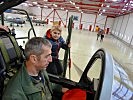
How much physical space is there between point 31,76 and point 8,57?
36.5 inches

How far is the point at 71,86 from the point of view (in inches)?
92.3

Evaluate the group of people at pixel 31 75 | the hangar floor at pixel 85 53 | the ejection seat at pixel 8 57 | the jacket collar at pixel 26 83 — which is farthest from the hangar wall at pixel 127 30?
the jacket collar at pixel 26 83

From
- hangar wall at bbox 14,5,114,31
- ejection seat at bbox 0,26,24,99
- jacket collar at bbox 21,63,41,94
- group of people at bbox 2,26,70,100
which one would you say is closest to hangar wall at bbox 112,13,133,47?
hangar wall at bbox 14,5,114,31

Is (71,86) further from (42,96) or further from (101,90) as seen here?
(101,90)

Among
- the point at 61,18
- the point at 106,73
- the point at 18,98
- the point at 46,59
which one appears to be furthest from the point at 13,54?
the point at 61,18

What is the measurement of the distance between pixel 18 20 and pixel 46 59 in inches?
714

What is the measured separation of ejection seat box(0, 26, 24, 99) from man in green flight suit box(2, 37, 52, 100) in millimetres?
430

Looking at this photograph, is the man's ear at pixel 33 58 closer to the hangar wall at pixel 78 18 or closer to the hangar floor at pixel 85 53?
the hangar floor at pixel 85 53

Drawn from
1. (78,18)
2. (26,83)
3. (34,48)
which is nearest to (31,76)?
(26,83)

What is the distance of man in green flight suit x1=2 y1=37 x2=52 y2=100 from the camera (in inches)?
53.3

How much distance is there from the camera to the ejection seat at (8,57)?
6.54 ft

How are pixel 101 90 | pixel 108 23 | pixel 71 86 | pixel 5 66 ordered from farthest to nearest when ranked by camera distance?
1. pixel 108 23
2. pixel 71 86
3. pixel 5 66
4. pixel 101 90

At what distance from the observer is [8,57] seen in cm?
233

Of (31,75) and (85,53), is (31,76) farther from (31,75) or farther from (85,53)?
(85,53)
